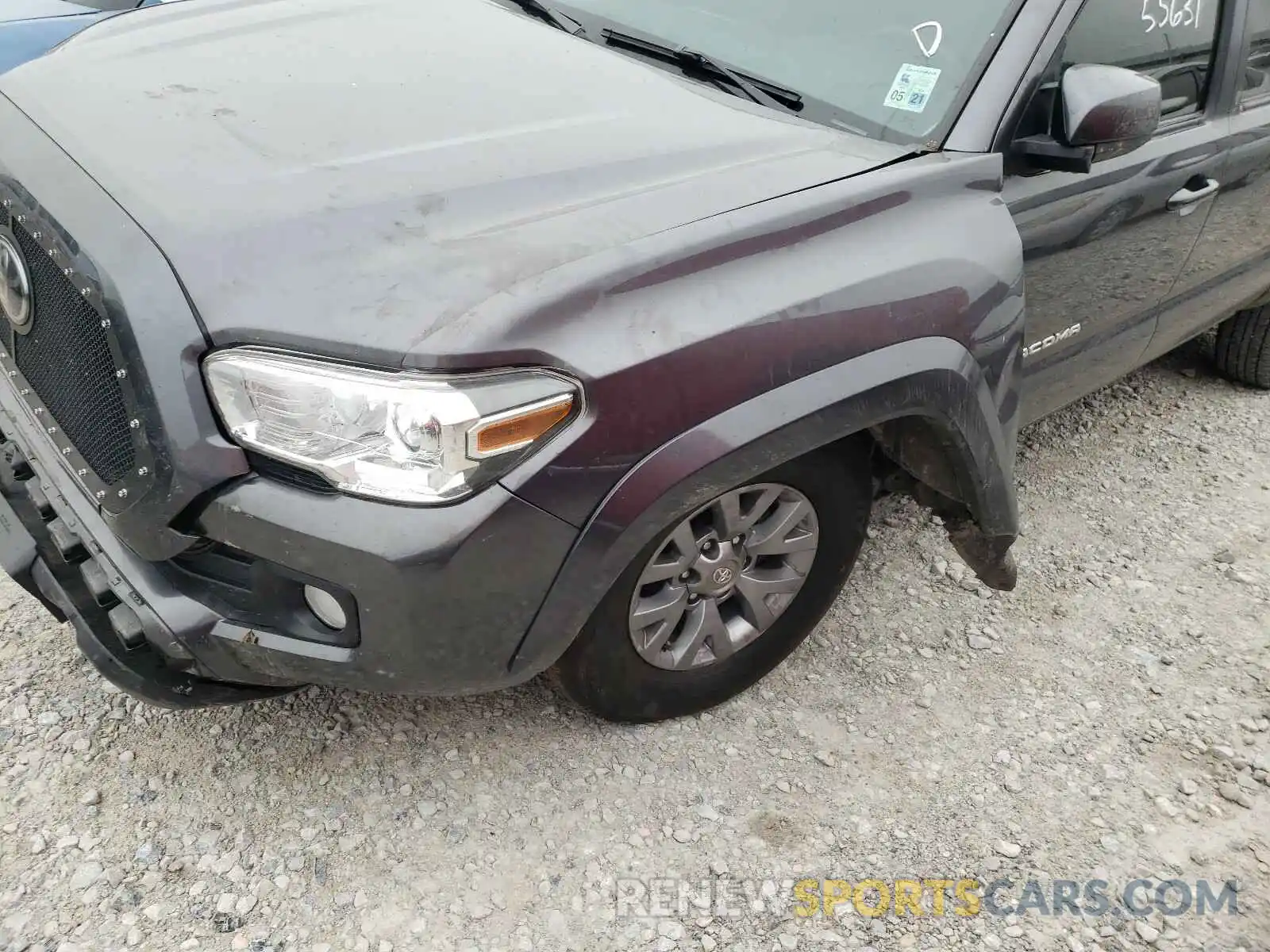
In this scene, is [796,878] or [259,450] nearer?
[259,450]

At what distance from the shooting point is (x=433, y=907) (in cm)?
202

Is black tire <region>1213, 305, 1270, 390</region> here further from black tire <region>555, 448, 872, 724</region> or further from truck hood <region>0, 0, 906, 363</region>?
truck hood <region>0, 0, 906, 363</region>

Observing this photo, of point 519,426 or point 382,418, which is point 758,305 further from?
point 382,418

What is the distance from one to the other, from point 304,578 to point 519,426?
0.43 meters

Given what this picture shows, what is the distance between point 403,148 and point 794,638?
4.78 feet

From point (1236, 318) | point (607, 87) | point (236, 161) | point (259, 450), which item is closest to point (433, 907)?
point (259, 450)

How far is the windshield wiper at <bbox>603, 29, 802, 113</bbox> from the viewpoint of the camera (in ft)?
7.75

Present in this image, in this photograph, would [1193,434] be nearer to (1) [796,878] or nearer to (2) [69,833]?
(1) [796,878]

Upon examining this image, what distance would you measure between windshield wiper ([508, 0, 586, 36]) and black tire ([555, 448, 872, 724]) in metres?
1.39

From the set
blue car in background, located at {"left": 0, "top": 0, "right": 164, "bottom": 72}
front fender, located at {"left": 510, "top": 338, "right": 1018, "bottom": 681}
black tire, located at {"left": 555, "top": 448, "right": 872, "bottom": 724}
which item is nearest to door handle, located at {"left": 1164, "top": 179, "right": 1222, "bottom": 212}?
front fender, located at {"left": 510, "top": 338, "right": 1018, "bottom": 681}

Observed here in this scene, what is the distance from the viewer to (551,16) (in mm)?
2832

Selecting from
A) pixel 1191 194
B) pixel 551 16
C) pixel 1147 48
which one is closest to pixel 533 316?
pixel 551 16

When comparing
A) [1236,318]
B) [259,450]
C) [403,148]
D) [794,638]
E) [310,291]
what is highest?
[403,148]

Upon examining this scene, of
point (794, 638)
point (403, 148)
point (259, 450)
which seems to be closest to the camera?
point (259, 450)
